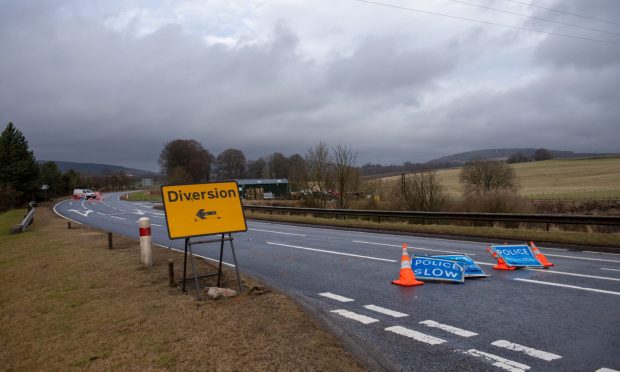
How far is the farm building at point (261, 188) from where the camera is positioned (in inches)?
2808

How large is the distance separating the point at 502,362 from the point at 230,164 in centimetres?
11547

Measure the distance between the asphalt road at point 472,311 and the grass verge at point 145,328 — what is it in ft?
2.36

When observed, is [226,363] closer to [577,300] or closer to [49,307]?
[49,307]

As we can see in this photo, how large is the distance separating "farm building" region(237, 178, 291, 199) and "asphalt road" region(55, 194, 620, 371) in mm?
60081

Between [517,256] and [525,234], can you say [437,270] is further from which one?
[525,234]

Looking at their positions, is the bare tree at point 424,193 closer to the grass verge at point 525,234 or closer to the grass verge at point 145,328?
the grass verge at point 525,234

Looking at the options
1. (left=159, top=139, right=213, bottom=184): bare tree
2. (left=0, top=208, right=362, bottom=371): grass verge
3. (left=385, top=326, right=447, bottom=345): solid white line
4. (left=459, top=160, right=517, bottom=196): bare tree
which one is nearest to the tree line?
(left=159, top=139, right=213, bottom=184): bare tree

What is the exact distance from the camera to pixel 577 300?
6848 millimetres

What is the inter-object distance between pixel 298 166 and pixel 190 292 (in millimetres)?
28048

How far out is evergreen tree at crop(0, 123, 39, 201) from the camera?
57.9 m

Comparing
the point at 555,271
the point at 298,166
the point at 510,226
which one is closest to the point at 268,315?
the point at 555,271

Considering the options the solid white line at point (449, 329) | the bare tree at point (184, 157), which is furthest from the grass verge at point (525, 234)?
the bare tree at point (184, 157)

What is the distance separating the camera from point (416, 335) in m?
5.39

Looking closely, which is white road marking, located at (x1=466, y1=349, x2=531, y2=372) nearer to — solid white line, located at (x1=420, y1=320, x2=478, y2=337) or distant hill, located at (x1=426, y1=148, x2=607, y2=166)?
solid white line, located at (x1=420, y1=320, x2=478, y2=337)
